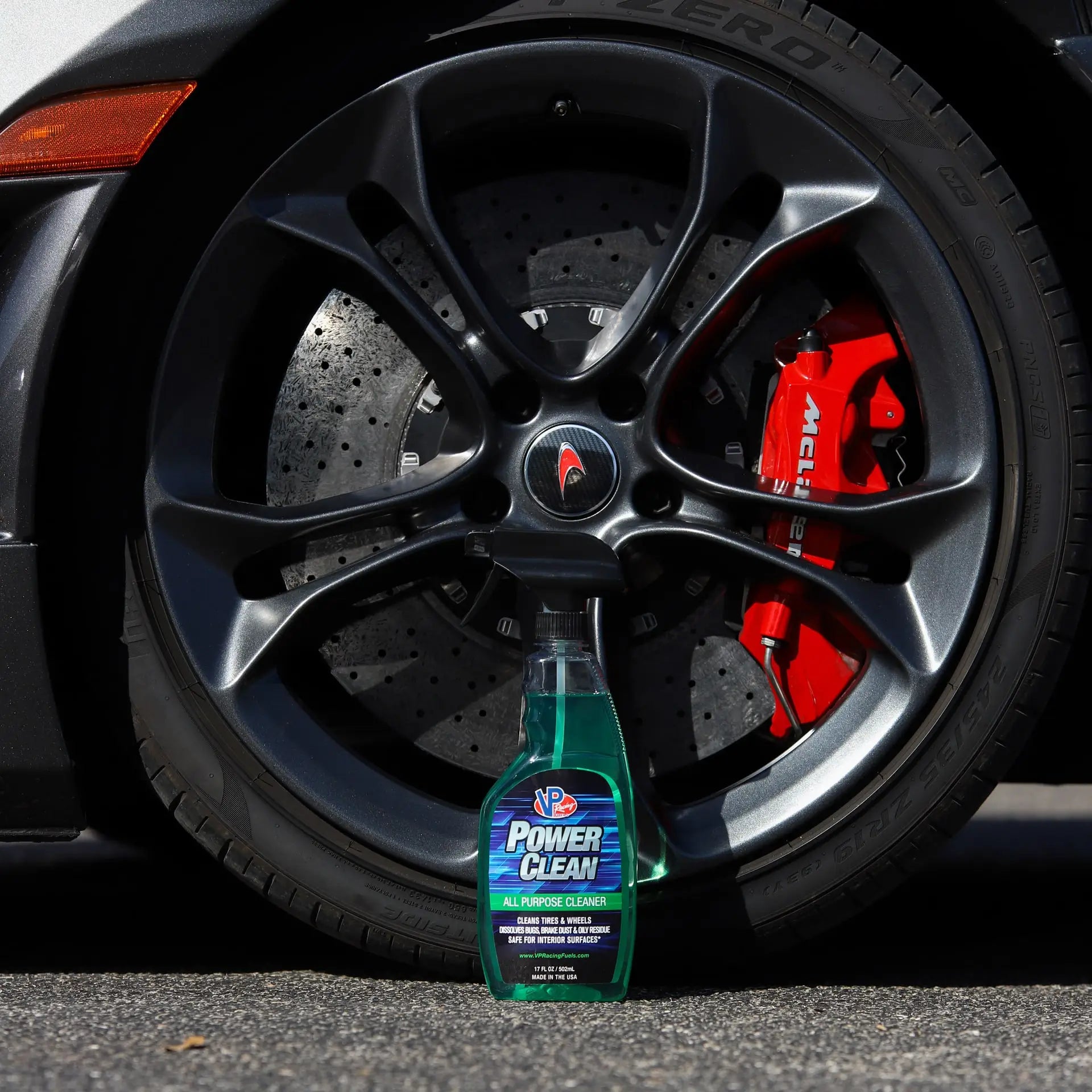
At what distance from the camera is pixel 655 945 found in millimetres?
1219

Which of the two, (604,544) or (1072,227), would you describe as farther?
(1072,227)

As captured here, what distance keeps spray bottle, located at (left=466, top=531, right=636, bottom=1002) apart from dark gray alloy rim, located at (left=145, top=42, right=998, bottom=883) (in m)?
0.09

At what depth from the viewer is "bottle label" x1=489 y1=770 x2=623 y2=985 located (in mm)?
1142

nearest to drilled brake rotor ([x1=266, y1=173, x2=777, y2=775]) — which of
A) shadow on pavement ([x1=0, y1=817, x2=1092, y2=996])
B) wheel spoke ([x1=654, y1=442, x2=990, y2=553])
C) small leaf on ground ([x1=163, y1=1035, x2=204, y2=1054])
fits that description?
wheel spoke ([x1=654, y1=442, x2=990, y2=553])

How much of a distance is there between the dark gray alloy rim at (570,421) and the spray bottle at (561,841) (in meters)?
0.09

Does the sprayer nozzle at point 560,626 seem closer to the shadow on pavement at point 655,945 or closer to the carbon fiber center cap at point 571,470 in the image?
the carbon fiber center cap at point 571,470

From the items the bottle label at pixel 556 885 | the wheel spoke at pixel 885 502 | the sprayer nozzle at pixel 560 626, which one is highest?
the wheel spoke at pixel 885 502

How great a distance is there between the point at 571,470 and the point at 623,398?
105 millimetres

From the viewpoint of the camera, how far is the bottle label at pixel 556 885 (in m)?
1.14

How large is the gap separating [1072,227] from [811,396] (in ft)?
1.21

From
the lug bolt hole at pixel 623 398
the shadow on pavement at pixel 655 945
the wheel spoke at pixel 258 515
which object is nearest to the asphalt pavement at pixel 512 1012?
the shadow on pavement at pixel 655 945

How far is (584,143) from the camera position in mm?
1399

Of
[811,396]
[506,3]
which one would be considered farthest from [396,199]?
[811,396]

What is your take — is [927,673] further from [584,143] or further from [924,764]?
[584,143]
